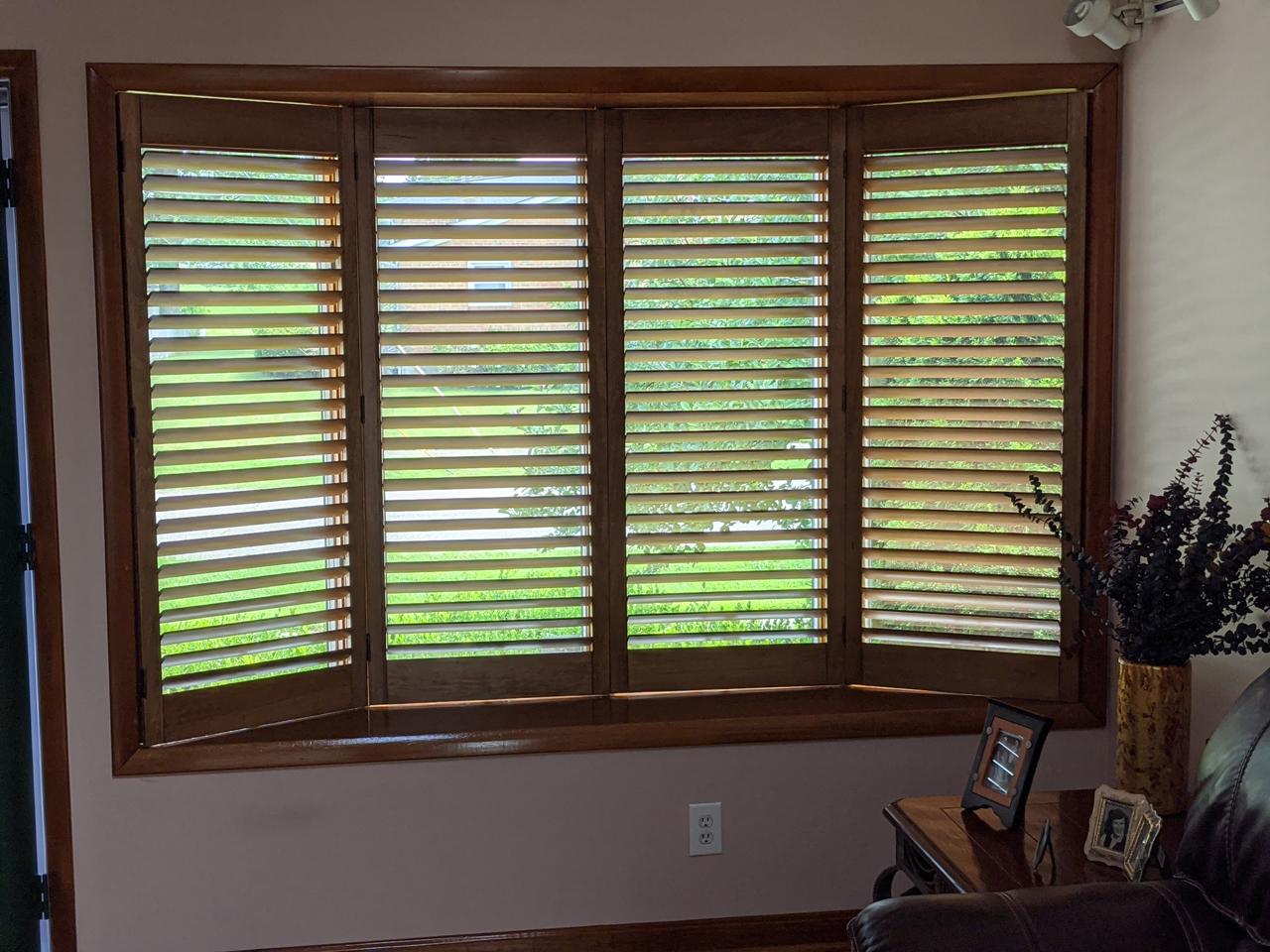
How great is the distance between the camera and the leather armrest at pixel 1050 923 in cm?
154

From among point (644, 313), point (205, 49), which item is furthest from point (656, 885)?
point (205, 49)

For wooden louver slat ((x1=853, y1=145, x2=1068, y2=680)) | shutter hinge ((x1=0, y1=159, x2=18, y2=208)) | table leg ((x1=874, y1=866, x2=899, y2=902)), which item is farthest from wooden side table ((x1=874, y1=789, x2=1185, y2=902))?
shutter hinge ((x1=0, y1=159, x2=18, y2=208))

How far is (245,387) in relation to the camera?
2678mm

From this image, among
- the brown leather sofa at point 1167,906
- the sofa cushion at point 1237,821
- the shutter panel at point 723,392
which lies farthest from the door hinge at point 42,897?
the sofa cushion at point 1237,821

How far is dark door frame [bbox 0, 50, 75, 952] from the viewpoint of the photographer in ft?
8.22

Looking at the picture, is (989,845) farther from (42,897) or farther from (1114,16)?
(42,897)

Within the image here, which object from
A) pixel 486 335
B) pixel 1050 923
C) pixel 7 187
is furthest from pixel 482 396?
pixel 1050 923

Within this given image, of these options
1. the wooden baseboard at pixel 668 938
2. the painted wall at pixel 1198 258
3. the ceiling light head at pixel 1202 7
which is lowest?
the wooden baseboard at pixel 668 938

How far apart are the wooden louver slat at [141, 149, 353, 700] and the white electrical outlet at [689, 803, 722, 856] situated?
0.92 meters

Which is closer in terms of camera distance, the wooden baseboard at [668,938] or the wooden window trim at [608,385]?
the wooden window trim at [608,385]

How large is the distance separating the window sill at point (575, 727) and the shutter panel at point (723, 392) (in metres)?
0.14

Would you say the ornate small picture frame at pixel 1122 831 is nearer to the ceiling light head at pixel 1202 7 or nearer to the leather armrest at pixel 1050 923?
the leather armrest at pixel 1050 923

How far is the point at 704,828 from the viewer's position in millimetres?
2781

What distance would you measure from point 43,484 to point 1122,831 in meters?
2.21
